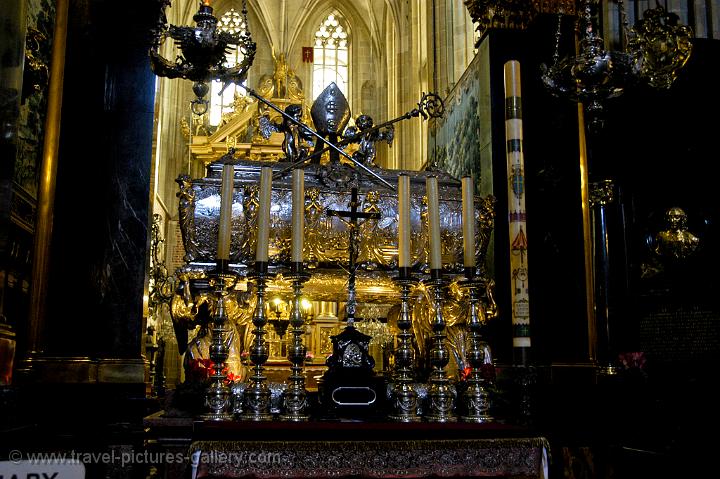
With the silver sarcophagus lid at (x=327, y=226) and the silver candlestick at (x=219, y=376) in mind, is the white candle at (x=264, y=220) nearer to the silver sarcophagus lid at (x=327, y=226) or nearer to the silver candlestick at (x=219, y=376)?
the silver candlestick at (x=219, y=376)

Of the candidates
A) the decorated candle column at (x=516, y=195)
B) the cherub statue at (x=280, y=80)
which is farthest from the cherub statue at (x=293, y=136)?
the cherub statue at (x=280, y=80)

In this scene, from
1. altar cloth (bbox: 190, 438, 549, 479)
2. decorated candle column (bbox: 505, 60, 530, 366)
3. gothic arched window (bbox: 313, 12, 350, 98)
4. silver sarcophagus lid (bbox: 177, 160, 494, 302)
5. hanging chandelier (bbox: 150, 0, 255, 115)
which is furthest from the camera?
gothic arched window (bbox: 313, 12, 350, 98)

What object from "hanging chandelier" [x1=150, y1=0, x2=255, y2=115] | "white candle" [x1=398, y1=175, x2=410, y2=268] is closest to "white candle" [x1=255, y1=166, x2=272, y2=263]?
"white candle" [x1=398, y1=175, x2=410, y2=268]

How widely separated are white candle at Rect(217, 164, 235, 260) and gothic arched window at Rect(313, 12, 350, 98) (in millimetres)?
20531

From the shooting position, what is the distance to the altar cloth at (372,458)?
10.2ft

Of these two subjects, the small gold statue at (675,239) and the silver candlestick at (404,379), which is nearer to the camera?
the silver candlestick at (404,379)

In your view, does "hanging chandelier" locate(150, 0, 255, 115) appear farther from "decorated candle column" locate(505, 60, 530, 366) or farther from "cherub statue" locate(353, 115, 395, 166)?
"decorated candle column" locate(505, 60, 530, 366)

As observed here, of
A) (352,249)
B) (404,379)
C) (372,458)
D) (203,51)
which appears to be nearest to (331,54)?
(203,51)

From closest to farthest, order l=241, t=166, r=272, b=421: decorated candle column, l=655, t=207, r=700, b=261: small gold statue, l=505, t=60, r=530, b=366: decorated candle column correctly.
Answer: l=241, t=166, r=272, b=421: decorated candle column, l=505, t=60, r=530, b=366: decorated candle column, l=655, t=207, r=700, b=261: small gold statue

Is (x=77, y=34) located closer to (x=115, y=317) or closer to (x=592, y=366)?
(x=115, y=317)

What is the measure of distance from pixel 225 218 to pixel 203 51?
1.63 m

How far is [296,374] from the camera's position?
3938mm

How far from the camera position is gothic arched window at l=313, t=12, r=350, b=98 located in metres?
24.4

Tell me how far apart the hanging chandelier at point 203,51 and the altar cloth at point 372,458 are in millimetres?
2804
